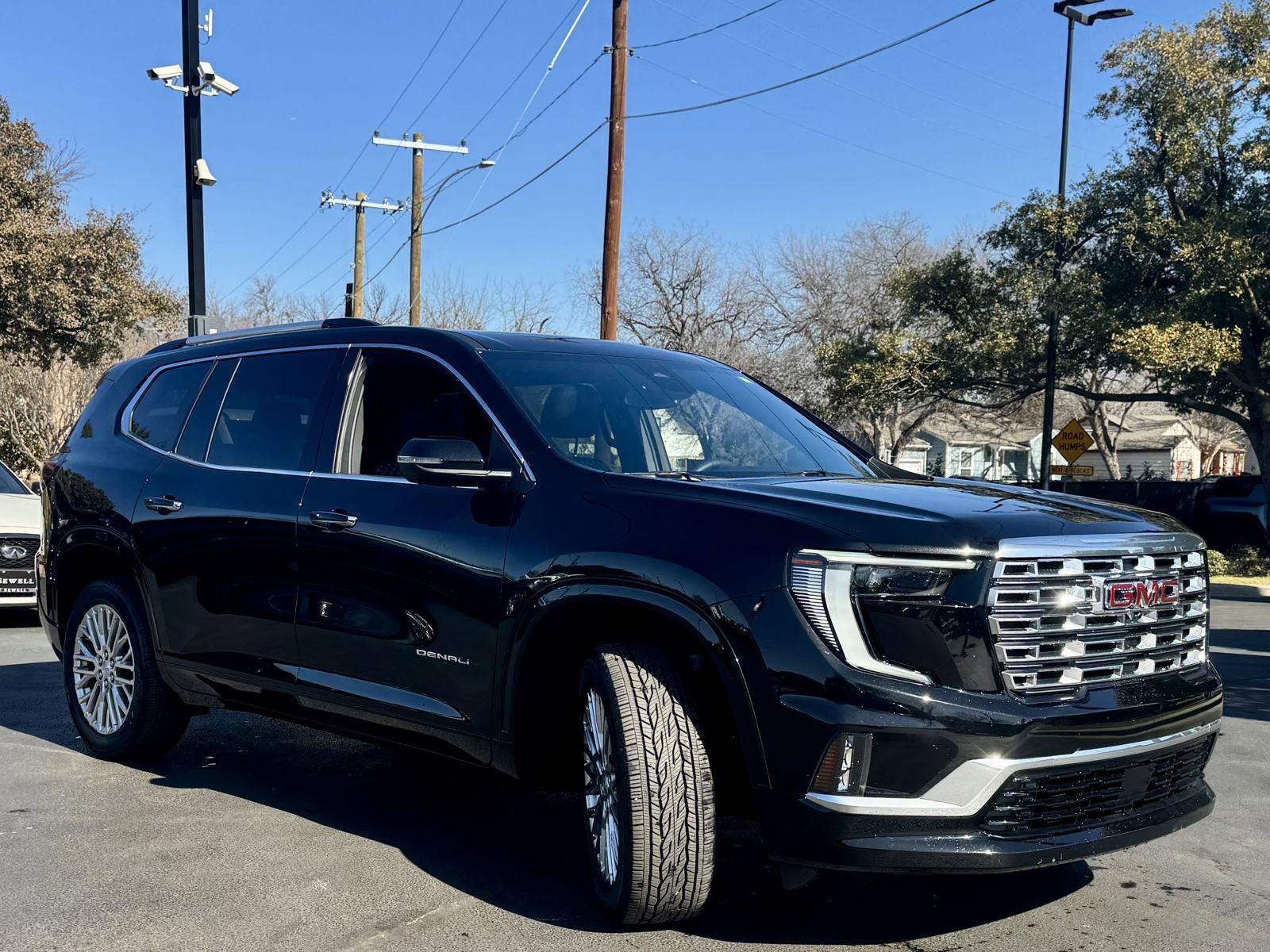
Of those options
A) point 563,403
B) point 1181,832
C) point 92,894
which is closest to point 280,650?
point 92,894

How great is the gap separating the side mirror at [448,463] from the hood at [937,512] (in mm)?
810

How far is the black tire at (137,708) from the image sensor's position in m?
5.87

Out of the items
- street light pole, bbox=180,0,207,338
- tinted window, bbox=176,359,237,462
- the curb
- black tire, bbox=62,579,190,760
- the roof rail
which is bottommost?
the curb

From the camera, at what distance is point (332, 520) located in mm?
4902

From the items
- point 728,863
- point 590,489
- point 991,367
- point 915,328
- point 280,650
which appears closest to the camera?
point 590,489

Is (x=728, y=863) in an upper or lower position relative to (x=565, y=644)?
lower

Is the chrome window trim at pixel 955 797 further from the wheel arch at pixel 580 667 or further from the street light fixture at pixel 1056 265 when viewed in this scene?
the street light fixture at pixel 1056 265

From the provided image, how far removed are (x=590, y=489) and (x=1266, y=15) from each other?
2392 cm

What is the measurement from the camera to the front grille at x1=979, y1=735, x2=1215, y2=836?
138 inches

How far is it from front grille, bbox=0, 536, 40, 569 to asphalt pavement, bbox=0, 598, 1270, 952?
5.17 m

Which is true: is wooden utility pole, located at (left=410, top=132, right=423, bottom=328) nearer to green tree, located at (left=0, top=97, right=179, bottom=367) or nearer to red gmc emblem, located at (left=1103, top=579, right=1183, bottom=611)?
green tree, located at (left=0, top=97, right=179, bottom=367)

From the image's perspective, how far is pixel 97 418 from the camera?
653 centimetres

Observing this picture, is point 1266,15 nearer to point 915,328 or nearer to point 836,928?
point 915,328

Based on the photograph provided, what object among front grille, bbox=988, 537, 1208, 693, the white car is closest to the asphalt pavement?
front grille, bbox=988, 537, 1208, 693
